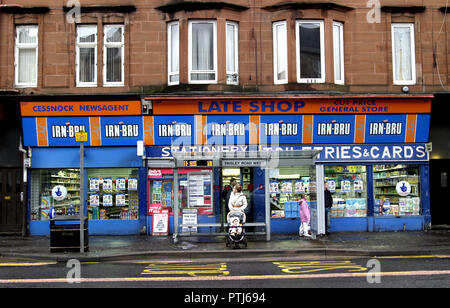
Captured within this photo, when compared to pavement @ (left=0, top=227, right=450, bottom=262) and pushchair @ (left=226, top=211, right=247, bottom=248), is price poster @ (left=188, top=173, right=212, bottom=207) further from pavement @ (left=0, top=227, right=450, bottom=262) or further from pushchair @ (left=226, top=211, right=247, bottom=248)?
pushchair @ (left=226, top=211, right=247, bottom=248)

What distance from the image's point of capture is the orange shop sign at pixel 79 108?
17156 millimetres

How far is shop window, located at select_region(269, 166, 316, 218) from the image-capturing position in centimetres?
1736

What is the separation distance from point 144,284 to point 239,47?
10.7m

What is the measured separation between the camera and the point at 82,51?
57.8 ft

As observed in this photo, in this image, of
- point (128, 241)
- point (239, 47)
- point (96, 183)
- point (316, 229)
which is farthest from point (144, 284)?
point (239, 47)

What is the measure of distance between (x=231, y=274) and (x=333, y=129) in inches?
350

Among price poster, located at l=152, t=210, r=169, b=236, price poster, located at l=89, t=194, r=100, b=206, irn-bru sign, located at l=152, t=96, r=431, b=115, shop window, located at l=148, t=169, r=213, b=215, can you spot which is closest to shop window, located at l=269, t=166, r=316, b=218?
irn-bru sign, located at l=152, t=96, r=431, b=115

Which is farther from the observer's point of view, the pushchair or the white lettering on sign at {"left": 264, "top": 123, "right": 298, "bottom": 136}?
the white lettering on sign at {"left": 264, "top": 123, "right": 298, "bottom": 136}

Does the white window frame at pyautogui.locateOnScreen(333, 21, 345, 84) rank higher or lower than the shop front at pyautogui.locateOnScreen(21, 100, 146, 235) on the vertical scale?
higher

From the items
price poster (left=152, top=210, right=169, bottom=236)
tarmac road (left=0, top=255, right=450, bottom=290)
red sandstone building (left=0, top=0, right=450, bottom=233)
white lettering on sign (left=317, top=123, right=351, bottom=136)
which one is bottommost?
tarmac road (left=0, top=255, right=450, bottom=290)

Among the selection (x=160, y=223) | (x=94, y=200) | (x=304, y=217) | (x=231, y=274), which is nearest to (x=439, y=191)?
(x=304, y=217)

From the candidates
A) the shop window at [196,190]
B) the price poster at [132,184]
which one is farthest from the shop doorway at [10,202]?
the shop window at [196,190]

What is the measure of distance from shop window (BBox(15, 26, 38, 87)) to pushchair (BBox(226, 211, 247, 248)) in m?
→ 9.32

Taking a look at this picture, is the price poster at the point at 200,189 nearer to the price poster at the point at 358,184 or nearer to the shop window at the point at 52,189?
the shop window at the point at 52,189
